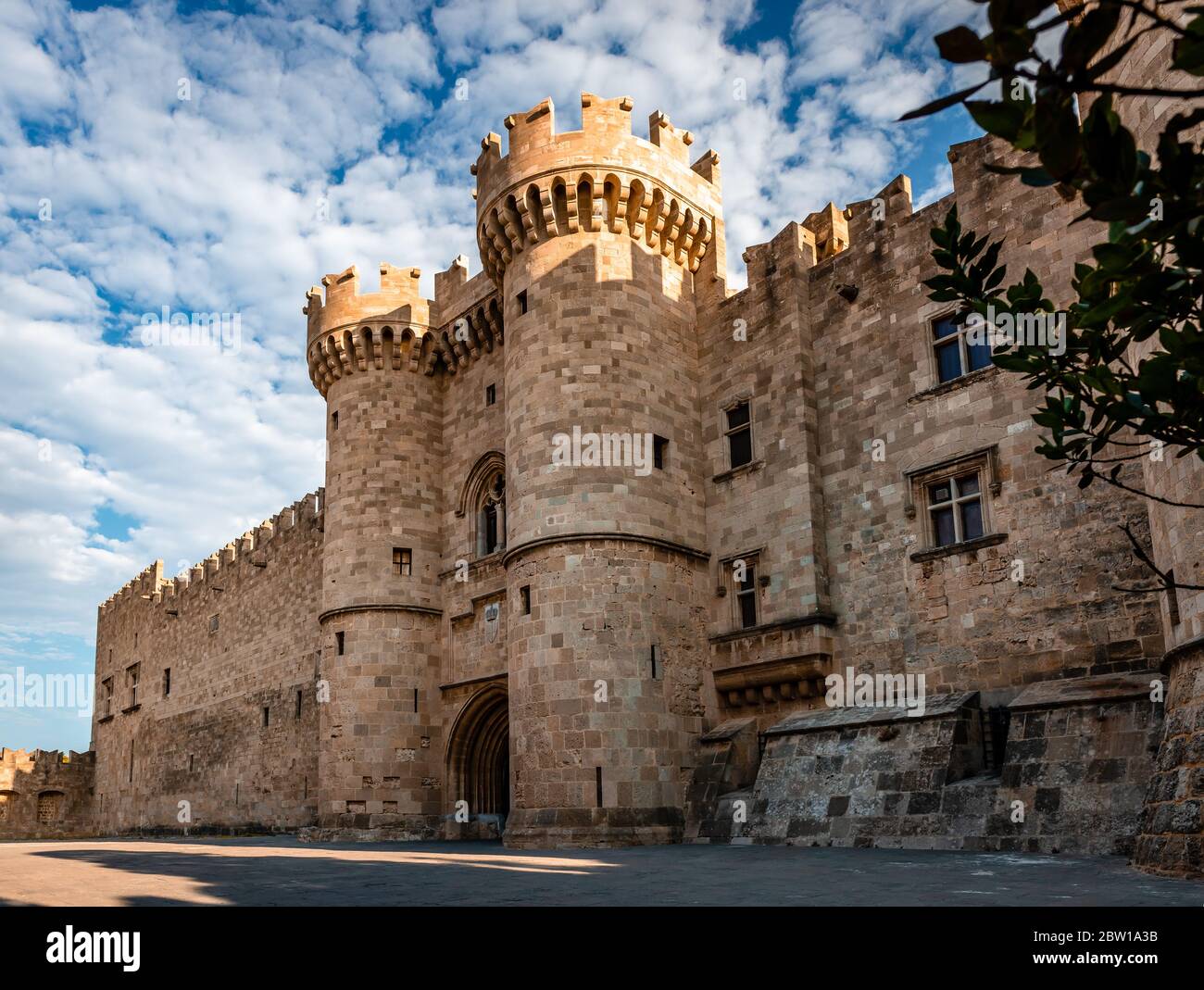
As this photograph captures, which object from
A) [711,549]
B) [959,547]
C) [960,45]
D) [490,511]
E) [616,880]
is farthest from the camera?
[490,511]

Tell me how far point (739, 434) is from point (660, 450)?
1.38 m

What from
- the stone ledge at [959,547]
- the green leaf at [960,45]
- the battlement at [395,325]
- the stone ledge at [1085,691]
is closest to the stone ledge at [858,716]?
the stone ledge at [1085,691]

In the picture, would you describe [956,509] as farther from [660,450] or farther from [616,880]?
[616,880]

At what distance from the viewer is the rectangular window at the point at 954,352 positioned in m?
14.3

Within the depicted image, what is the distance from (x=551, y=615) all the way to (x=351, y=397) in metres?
8.34

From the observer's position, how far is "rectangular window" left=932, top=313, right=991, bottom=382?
14.3 m

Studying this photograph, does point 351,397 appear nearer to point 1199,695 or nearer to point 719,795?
point 719,795

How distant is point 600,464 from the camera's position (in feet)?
53.1

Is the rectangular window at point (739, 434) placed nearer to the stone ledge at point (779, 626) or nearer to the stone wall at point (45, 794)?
the stone ledge at point (779, 626)

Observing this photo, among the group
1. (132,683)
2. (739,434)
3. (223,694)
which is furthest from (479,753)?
(132,683)

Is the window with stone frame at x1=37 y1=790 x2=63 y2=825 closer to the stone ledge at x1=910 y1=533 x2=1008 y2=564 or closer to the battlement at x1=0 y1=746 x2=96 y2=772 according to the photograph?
the battlement at x1=0 y1=746 x2=96 y2=772

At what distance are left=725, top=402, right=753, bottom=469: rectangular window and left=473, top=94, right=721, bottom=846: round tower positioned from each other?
2.17 feet

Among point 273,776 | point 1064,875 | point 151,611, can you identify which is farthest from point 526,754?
point 151,611
